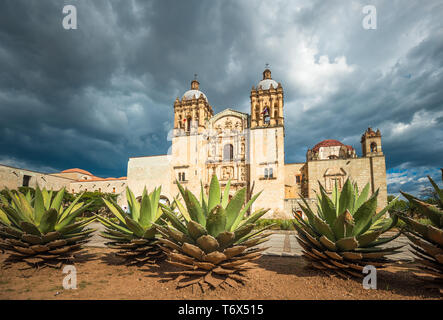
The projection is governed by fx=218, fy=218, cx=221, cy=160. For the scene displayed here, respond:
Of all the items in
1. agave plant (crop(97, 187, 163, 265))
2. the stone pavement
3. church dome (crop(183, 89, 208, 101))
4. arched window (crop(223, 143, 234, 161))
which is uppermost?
church dome (crop(183, 89, 208, 101))

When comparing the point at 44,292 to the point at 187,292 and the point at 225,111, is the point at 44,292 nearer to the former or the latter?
the point at 187,292

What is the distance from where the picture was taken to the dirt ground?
181 centimetres

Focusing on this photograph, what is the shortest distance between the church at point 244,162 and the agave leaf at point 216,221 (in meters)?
18.9

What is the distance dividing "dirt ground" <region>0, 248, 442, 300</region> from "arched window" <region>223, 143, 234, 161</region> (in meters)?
21.4

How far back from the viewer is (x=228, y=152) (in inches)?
952

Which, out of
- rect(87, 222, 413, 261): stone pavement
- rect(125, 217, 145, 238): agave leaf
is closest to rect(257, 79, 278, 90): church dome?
rect(87, 222, 413, 261): stone pavement

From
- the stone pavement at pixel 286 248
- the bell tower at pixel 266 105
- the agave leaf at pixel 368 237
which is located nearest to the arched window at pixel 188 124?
the bell tower at pixel 266 105

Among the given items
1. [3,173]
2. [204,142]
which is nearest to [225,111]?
[204,142]

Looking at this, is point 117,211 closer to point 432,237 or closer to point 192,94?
point 432,237

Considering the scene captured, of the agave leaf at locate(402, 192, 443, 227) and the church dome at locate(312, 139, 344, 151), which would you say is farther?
the church dome at locate(312, 139, 344, 151)

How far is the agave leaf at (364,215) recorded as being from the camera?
1988 millimetres

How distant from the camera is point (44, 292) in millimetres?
1854

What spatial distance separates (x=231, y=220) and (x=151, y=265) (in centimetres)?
126

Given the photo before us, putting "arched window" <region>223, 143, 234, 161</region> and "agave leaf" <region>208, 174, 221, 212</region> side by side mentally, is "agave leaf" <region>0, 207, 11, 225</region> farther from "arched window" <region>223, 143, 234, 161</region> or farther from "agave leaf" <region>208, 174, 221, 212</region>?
"arched window" <region>223, 143, 234, 161</region>
